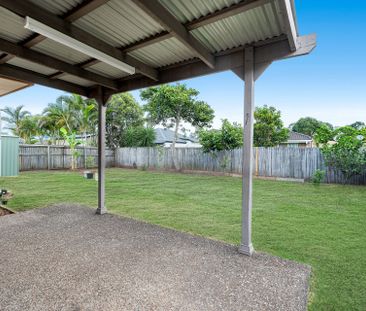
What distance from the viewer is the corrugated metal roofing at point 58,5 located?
7.54ft

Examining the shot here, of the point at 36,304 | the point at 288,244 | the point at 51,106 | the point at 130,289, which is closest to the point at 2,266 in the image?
the point at 36,304

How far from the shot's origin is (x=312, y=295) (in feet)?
7.29

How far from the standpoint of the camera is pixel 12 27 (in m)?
2.72

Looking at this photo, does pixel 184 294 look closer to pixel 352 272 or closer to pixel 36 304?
pixel 36 304

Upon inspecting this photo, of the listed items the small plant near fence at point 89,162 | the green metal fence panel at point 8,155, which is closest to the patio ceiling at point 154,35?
the green metal fence panel at point 8,155

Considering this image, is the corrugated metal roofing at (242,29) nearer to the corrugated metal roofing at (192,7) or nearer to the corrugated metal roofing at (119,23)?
the corrugated metal roofing at (192,7)

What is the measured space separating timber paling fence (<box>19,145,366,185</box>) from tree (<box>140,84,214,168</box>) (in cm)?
118

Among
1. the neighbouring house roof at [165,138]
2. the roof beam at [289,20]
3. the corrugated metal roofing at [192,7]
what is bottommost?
the roof beam at [289,20]

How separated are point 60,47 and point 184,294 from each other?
3.49 metres

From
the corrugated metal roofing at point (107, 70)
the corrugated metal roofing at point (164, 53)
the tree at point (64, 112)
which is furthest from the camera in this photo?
the tree at point (64, 112)

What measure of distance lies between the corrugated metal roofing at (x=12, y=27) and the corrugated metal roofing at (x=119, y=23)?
650 millimetres

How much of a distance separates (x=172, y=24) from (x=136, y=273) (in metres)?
2.73

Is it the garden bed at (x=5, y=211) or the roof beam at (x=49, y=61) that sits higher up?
the roof beam at (x=49, y=61)

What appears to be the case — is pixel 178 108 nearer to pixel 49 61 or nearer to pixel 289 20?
pixel 49 61
